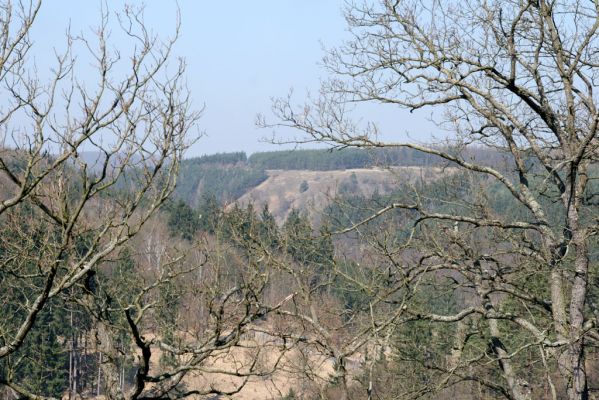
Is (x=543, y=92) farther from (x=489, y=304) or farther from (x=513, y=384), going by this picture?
(x=513, y=384)

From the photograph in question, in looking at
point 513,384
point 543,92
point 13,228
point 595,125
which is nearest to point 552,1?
point 543,92

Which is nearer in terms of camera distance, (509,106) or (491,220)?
(491,220)

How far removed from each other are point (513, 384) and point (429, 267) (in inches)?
61.4

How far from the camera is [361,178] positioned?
178 metres

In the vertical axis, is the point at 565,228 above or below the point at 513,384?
above

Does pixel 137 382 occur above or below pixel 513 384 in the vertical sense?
above

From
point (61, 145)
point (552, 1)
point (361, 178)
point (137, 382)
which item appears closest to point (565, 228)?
point (552, 1)

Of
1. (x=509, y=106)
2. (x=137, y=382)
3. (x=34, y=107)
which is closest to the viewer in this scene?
(x=137, y=382)

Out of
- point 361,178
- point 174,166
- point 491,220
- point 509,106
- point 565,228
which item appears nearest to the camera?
point 174,166

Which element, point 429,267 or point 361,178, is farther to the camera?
point 361,178

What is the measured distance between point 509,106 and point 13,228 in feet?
21.1

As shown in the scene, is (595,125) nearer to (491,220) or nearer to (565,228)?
(565,228)

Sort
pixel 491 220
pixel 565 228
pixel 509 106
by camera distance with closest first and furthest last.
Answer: pixel 565 228 → pixel 491 220 → pixel 509 106

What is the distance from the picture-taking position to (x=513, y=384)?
25.4ft
